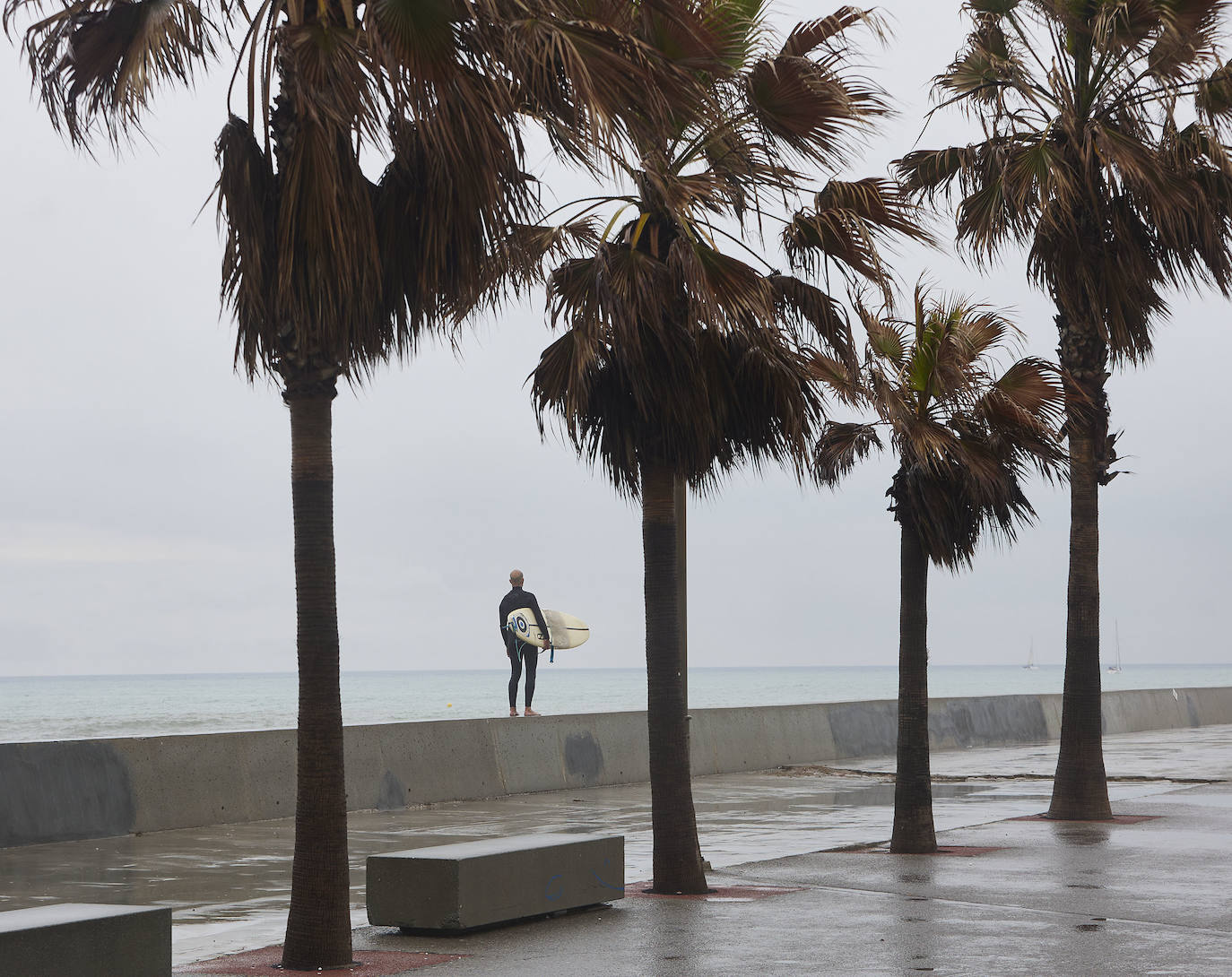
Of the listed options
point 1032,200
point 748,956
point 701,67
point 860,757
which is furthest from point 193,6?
point 860,757

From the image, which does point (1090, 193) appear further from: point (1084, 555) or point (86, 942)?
point (86, 942)

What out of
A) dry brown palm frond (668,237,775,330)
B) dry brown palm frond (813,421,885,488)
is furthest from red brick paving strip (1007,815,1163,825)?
dry brown palm frond (668,237,775,330)

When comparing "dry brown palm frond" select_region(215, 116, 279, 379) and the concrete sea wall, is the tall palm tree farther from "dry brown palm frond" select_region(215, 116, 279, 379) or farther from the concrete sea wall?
the concrete sea wall

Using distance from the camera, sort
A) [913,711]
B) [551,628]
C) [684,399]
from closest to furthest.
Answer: [684,399], [913,711], [551,628]

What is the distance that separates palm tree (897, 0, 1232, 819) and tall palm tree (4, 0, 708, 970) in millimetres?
7244

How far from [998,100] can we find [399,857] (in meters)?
10.0

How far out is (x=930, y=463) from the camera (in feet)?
41.3

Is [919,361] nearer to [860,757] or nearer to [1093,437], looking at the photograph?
[1093,437]

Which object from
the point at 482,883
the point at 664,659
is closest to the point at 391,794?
the point at 664,659

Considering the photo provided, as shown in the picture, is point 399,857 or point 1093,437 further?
point 1093,437

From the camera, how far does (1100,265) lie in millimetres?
15141

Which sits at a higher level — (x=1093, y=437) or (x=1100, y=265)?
(x=1100, y=265)

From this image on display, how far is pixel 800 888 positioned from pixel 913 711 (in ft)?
8.93

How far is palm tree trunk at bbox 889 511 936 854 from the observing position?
12.6 metres
